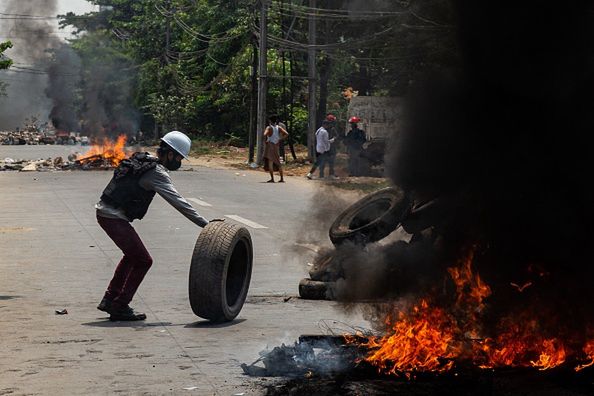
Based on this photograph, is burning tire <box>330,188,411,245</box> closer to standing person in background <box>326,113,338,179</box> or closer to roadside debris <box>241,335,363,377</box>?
roadside debris <box>241,335,363,377</box>

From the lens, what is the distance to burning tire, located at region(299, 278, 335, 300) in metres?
11.0

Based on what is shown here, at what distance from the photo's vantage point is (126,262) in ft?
33.2

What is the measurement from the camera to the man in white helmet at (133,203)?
31.9 ft

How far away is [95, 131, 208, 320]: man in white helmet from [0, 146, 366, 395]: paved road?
24cm

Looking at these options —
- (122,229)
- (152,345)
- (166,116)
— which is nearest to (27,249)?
(122,229)

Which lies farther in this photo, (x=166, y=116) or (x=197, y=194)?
(x=166, y=116)

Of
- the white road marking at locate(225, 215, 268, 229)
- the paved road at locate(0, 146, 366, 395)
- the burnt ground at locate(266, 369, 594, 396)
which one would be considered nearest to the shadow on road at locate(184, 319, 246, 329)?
the paved road at locate(0, 146, 366, 395)

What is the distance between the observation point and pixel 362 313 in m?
9.48

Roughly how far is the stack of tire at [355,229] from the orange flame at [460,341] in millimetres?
1996

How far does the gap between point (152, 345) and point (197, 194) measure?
19303 millimetres

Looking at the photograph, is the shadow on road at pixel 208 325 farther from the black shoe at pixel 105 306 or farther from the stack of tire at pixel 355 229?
the stack of tire at pixel 355 229

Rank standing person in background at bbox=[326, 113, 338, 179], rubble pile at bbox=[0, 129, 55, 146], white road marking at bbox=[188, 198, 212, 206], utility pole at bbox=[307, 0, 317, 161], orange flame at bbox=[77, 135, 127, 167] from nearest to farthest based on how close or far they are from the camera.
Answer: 1. white road marking at bbox=[188, 198, 212, 206]
2. standing person in background at bbox=[326, 113, 338, 179]
3. utility pole at bbox=[307, 0, 317, 161]
4. orange flame at bbox=[77, 135, 127, 167]
5. rubble pile at bbox=[0, 129, 55, 146]

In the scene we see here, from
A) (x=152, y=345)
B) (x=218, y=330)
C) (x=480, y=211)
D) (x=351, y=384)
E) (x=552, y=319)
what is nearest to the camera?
(x=351, y=384)

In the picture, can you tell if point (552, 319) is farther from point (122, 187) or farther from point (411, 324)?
point (122, 187)
